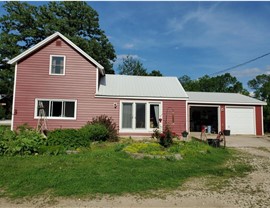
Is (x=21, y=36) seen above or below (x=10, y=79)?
above

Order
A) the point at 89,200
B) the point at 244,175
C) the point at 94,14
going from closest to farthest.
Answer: the point at 89,200 → the point at 244,175 → the point at 94,14

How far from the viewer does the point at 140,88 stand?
16484 millimetres

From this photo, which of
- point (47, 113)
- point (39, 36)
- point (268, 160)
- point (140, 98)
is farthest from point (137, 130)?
point (39, 36)

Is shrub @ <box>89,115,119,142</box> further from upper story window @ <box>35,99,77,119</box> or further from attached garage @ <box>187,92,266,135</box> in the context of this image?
attached garage @ <box>187,92,266,135</box>

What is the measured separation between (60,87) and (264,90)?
102ft

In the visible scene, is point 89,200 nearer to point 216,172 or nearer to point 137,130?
point 216,172

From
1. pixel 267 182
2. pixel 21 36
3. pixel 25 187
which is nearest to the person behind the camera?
pixel 25 187

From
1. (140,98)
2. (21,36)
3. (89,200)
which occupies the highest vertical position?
(21,36)

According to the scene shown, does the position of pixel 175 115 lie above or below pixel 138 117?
above

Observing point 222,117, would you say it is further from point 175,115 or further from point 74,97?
point 74,97

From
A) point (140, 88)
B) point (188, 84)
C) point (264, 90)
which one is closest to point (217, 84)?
point (188, 84)

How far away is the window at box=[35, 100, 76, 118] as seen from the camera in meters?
14.4

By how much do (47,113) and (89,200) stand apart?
10914mm

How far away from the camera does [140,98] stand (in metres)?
15.0
